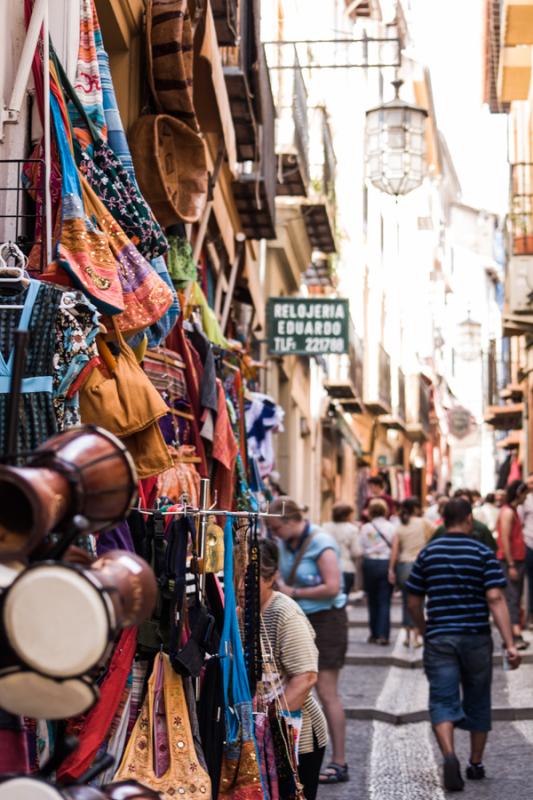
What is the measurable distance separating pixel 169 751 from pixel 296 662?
5.63 ft

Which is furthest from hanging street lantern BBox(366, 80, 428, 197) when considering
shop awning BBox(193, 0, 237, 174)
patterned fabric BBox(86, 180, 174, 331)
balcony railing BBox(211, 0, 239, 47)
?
patterned fabric BBox(86, 180, 174, 331)

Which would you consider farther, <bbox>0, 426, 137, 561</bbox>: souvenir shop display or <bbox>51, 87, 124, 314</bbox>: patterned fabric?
<bbox>51, 87, 124, 314</bbox>: patterned fabric

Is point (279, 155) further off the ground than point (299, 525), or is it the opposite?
point (279, 155)

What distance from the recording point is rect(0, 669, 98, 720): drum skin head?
8.77ft

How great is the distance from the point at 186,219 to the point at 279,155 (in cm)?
894

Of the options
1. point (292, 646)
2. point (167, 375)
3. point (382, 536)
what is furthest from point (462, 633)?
point (382, 536)

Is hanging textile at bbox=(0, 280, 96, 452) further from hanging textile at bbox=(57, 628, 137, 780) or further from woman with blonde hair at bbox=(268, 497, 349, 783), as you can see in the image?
woman with blonde hair at bbox=(268, 497, 349, 783)

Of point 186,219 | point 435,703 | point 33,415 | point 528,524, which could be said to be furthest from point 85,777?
point 528,524

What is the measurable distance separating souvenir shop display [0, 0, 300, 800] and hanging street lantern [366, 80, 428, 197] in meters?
8.83

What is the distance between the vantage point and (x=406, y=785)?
27.4 ft

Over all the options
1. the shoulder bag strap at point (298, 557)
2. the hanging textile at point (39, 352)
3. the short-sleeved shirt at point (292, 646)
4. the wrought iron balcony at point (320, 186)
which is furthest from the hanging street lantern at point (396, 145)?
the hanging textile at point (39, 352)

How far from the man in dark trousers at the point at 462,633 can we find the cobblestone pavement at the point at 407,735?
34 cm

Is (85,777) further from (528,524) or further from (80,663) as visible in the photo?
(528,524)

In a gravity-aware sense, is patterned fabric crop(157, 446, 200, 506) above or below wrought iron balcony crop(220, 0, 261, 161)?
below
